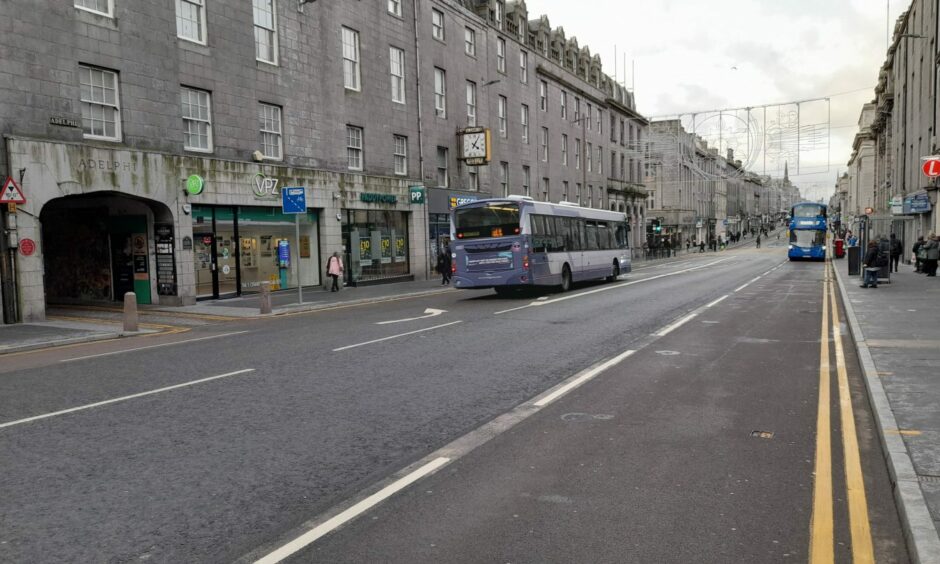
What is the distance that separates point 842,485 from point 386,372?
19.1 feet

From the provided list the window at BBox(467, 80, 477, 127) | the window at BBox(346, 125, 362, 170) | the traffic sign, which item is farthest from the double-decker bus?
the traffic sign

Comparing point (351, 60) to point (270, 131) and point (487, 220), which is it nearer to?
point (270, 131)

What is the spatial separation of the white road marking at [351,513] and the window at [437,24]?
31153mm

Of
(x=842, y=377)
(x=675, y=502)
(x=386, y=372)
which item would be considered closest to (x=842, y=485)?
(x=675, y=502)

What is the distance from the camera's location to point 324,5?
→ 26.4 meters

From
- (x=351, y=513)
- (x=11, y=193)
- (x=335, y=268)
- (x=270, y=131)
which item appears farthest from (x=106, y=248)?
(x=351, y=513)

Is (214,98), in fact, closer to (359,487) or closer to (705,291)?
(705,291)

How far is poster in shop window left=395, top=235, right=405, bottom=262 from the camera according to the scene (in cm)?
3120

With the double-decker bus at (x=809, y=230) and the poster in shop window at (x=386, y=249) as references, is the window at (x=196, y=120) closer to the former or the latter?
the poster in shop window at (x=386, y=249)

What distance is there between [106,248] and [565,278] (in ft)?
49.5

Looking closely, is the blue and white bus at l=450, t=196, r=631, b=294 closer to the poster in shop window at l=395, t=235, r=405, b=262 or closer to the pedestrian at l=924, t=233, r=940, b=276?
the poster in shop window at l=395, t=235, r=405, b=262

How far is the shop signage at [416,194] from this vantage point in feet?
102

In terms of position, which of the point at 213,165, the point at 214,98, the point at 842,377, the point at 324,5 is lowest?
the point at 842,377

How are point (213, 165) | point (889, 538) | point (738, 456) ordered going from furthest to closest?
1. point (213, 165)
2. point (738, 456)
3. point (889, 538)
